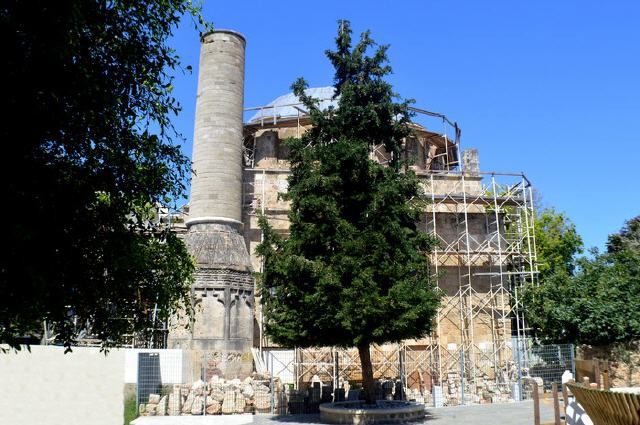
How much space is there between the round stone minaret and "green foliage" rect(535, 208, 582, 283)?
1936 cm

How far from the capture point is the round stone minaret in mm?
19406

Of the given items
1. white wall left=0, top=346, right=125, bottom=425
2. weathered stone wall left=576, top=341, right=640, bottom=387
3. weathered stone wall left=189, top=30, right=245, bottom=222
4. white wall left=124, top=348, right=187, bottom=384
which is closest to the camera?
white wall left=0, top=346, right=125, bottom=425

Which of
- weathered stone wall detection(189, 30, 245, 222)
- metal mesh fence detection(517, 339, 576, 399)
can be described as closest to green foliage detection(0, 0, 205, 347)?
weathered stone wall detection(189, 30, 245, 222)

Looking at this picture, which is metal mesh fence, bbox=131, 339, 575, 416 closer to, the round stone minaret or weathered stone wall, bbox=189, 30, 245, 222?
the round stone minaret

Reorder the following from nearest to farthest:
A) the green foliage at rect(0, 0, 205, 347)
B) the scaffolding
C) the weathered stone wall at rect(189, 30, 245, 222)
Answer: the green foliage at rect(0, 0, 205, 347), the weathered stone wall at rect(189, 30, 245, 222), the scaffolding

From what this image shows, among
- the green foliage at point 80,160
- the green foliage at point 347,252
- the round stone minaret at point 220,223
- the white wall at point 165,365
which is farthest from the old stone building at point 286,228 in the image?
the green foliage at point 80,160

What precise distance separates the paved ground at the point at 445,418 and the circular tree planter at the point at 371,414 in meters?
0.31

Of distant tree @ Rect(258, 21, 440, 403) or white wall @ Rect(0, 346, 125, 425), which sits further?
distant tree @ Rect(258, 21, 440, 403)

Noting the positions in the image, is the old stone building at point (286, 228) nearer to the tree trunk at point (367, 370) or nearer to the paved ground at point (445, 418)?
the paved ground at point (445, 418)

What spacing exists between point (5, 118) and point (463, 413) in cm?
1329

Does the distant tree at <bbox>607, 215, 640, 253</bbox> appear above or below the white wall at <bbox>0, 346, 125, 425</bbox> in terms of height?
above

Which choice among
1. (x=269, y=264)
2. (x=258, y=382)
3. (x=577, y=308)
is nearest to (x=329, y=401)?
(x=258, y=382)

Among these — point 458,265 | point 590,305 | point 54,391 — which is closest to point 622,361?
point 590,305

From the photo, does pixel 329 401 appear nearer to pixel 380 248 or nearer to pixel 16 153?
pixel 380 248
